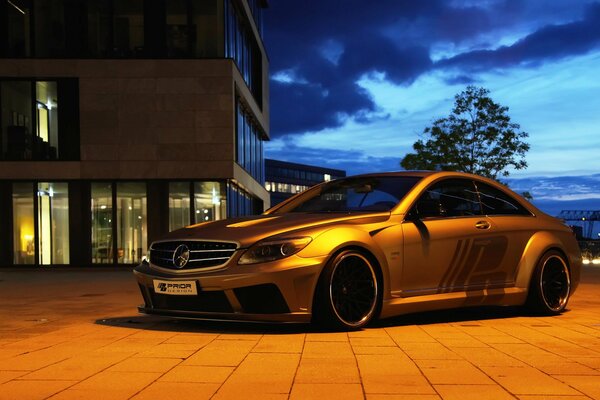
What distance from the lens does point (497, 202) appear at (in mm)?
8203

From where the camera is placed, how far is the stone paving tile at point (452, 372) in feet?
14.6

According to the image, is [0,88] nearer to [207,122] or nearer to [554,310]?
[207,122]

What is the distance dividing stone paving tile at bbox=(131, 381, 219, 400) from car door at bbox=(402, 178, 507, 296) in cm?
307

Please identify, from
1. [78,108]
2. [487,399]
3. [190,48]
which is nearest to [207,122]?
[190,48]

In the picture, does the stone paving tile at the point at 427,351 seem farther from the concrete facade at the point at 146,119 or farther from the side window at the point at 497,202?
the concrete facade at the point at 146,119

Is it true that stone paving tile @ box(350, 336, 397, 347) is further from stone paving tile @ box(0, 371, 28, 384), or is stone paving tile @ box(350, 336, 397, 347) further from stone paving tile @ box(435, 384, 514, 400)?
stone paving tile @ box(0, 371, 28, 384)

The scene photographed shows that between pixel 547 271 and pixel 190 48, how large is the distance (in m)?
20.6

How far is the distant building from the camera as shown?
115000 mm

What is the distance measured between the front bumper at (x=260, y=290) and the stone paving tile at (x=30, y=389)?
2034 mm

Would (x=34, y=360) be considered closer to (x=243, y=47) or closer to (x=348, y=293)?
(x=348, y=293)

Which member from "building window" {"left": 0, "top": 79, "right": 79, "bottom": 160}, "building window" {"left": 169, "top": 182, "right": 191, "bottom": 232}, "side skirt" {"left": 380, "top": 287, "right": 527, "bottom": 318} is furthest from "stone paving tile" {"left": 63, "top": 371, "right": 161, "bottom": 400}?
"building window" {"left": 0, "top": 79, "right": 79, "bottom": 160}

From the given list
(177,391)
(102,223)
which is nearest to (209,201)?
(102,223)

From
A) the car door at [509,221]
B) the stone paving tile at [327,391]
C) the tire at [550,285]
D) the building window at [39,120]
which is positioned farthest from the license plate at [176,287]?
the building window at [39,120]

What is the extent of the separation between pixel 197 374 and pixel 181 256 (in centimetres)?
216
